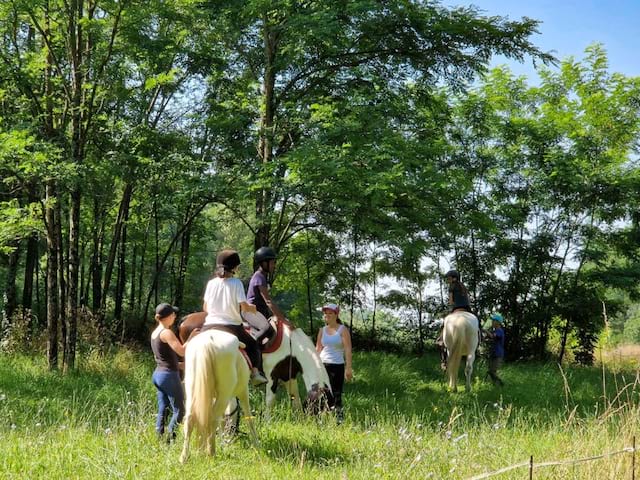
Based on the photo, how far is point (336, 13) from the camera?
33.5 ft

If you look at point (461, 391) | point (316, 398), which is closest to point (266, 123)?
point (461, 391)

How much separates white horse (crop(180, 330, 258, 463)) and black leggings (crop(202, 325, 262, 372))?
0.48 feet

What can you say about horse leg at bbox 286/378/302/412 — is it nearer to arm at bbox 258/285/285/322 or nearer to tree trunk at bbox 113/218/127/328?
arm at bbox 258/285/285/322

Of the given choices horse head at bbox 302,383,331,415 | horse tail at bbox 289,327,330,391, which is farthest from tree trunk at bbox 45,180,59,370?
horse head at bbox 302,383,331,415

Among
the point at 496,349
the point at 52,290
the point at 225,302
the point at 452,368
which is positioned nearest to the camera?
the point at 225,302

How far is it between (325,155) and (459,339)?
419 centimetres

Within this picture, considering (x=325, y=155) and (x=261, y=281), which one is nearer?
(x=261, y=281)

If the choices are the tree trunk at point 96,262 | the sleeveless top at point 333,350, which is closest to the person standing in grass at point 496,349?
the sleeveless top at point 333,350

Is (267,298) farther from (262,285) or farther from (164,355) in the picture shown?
(164,355)

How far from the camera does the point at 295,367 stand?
Result: 757cm

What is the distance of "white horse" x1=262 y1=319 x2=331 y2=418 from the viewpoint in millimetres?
7078

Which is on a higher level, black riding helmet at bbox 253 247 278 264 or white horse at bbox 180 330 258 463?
black riding helmet at bbox 253 247 278 264

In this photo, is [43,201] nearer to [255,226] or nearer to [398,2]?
[255,226]

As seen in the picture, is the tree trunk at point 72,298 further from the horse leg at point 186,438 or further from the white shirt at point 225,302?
the horse leg at point 186,438
